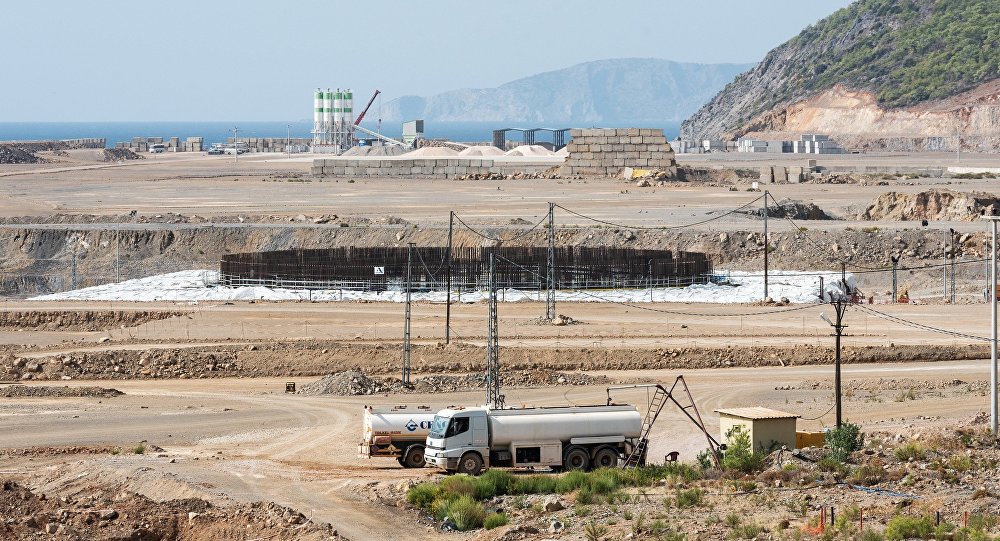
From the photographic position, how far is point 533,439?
2816cm

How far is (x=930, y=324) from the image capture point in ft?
161

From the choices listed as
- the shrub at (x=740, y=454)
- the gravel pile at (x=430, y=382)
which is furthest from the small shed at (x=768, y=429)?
the gravel pile at (x=430, y=382)

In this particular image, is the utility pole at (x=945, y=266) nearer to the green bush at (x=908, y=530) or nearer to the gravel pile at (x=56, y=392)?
the gravel pile at (x=56, y=392)

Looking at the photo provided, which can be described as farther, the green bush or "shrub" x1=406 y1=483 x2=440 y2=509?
"shrub" x1=406 y1=483 x2=440 y2=509

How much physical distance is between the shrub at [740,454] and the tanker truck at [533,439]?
1860mm

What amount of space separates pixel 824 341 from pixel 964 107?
442 ft

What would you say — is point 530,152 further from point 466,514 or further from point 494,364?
point 466,514

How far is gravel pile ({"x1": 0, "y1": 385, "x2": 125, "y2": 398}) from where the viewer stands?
128 feet

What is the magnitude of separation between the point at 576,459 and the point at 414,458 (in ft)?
12.3

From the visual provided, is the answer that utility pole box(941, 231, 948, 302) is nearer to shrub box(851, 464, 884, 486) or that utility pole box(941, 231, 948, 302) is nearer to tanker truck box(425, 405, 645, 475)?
tanker truck box(425, 405, 645, 475)

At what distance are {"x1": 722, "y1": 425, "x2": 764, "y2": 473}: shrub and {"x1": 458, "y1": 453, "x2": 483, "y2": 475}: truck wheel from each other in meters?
4.83

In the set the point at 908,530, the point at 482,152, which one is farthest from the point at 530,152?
the point at 908,530

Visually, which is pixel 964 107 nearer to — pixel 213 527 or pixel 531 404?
pixel 531 404

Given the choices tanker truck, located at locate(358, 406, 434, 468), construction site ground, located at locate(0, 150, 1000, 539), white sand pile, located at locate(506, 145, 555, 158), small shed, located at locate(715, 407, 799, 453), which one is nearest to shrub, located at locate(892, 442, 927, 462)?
construction site ground, located at locate(0, 150, 1000, 539)
